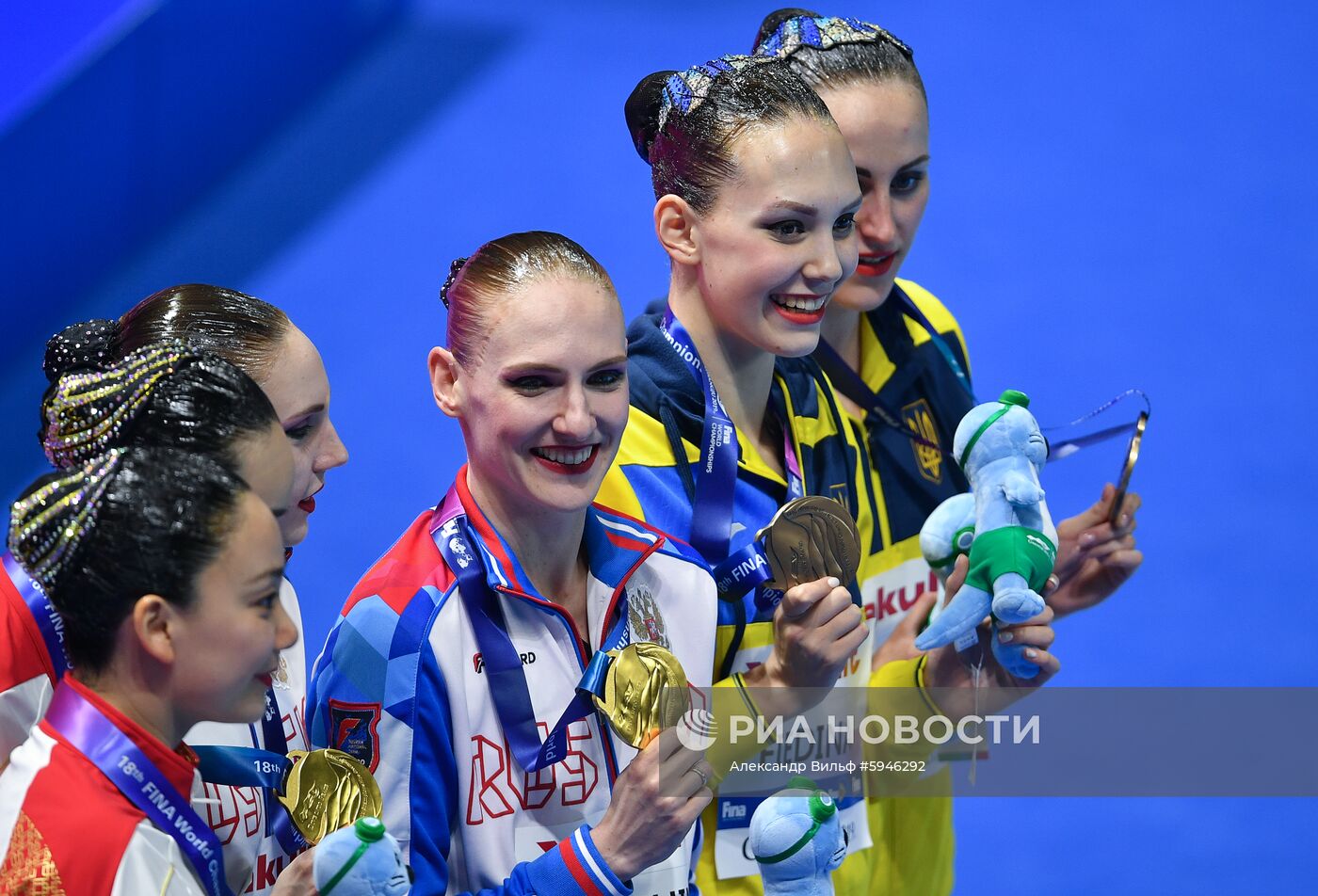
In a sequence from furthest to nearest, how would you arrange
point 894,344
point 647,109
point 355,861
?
point 894,344 → point 647,109 → point 355,861

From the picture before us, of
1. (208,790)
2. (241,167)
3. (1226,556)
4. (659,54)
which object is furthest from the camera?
(659,54)

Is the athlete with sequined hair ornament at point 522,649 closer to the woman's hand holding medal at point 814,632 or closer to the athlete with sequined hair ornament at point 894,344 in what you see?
the woman's hand holding medal at point 814,632

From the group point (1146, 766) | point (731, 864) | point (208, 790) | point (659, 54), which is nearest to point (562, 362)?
point (208, 790)

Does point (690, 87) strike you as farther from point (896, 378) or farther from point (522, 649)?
point (522, 649)

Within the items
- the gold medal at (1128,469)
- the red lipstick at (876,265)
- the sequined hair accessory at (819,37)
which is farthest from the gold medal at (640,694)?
the sequined hair accessory at (819,37)

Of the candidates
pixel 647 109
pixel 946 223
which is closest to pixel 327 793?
pixel 647 109

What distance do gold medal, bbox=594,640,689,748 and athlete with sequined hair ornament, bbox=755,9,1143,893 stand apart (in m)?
0.77

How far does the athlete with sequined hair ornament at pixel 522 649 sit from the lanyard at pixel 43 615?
34 centimetres

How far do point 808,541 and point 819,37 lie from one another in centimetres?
105

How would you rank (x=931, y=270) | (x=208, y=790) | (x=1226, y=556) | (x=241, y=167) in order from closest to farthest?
1. (x=208, y=790)
2. (x=1226, y=556)
3. (x=931, y=270)
4. (x=241, y=167)

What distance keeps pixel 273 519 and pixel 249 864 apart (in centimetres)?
60

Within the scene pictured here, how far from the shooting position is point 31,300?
5.77 m

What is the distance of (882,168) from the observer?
9.47 ft

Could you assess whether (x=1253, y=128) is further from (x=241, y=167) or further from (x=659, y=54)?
(x=241, y=167)
